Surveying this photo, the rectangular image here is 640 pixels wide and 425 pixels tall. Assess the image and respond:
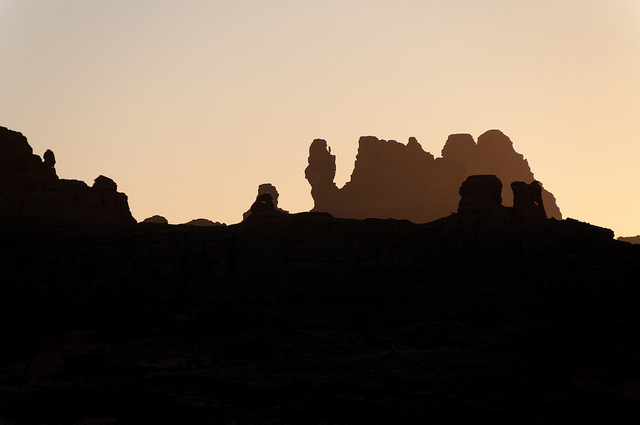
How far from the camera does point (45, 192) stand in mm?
113750

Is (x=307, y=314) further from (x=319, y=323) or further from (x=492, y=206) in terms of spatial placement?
(x=492, y=206)

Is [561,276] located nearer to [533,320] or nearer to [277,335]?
[533,320]

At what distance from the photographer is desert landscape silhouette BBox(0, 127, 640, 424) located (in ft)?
156

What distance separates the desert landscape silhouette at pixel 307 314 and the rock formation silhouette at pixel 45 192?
25 cm

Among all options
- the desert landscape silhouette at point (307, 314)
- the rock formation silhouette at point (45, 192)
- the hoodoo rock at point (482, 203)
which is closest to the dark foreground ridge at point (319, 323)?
the desert landscape silhouette at point (307, 314)

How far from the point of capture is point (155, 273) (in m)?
96.3

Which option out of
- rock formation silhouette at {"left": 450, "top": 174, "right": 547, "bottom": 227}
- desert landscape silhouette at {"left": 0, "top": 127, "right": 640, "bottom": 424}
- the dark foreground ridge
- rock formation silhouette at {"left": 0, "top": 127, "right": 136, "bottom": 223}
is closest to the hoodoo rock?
rock formation silhouette at {"left": 450, "top": 174, "right": 547, "bottom": 227}

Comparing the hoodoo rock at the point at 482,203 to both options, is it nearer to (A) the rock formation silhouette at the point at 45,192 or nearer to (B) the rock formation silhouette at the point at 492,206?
(B) the rock formation silhouette at the point at 492,206

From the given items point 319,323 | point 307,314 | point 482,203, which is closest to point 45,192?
point 307,314

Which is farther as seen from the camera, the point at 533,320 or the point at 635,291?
the point at 635,291

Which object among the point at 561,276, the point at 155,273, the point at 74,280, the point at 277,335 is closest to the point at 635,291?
the point at 561,276

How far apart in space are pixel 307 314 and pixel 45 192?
160 feet

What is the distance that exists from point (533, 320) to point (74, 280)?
164 feet

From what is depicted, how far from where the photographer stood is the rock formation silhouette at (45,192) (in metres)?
111
